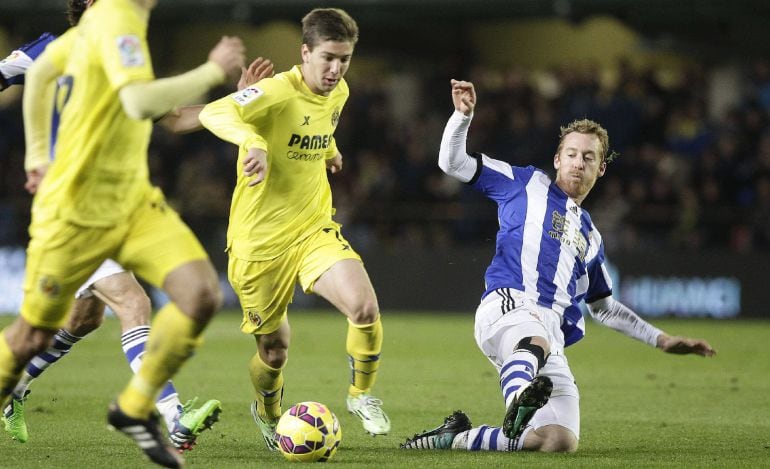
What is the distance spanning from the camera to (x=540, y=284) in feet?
22.8

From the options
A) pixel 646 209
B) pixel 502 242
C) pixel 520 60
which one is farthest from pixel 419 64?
pixel 502 242

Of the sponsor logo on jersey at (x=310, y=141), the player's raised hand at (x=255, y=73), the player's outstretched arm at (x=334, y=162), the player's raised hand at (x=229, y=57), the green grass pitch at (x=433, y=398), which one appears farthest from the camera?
the player's outstretched arm at (x=334, y=162)

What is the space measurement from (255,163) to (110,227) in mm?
803

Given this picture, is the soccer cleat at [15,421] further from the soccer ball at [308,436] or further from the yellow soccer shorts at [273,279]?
the soccer ball at [308,436]

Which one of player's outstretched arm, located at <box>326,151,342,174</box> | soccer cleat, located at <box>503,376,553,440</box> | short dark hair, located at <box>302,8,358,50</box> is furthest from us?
player's outstretched arm, located at <box>326,151,342,174</box>

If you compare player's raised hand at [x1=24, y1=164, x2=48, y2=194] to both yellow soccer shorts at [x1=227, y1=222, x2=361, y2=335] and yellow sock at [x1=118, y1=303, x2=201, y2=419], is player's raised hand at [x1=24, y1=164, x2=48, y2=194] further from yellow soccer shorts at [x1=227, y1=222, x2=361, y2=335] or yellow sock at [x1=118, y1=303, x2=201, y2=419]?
yellow soccer shorts at [x1=227, y1=222, x2=361, y2=335]

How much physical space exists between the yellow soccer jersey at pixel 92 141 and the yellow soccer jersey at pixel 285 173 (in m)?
1.57

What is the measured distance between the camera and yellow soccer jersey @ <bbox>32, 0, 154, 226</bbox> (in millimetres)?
5168

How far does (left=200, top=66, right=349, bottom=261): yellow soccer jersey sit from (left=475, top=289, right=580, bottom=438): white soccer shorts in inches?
44.9

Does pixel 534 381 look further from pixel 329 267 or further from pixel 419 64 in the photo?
pixel 419 64

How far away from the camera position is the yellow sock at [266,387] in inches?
276

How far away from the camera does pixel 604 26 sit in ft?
80.0

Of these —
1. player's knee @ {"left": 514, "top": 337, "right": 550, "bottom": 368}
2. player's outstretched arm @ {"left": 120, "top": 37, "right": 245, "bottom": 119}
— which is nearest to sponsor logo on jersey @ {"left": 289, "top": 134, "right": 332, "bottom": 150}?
player's knee @ {"left": 514, "top": 337, "right": 550, "bottom": 368}

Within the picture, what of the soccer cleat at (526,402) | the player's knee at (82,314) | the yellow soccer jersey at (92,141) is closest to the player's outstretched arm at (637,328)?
the soccer cleat at (526,402)
